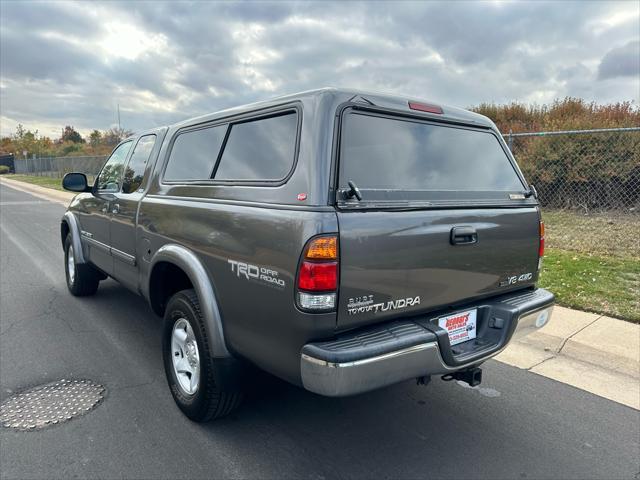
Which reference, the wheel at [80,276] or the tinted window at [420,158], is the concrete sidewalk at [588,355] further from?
the wheel at [80,276]

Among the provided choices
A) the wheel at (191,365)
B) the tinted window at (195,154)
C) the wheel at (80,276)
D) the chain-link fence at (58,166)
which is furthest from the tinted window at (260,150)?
the chain-link fence at (58,166)

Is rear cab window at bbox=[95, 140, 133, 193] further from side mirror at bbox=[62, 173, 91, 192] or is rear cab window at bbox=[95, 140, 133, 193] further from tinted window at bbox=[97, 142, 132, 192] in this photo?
side mirror at bbox=[62, 173, 91, 192]

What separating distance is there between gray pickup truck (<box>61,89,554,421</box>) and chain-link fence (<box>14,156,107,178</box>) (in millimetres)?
19042

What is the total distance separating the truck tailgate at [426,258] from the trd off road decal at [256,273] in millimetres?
327

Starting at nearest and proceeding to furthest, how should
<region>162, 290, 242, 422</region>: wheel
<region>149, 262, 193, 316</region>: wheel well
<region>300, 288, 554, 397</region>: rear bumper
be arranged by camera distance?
<region>300, 288, 554, 397</region>: rear bumper
<region>162, 290, 242, 422</region>: wheel
<region>149, 262, 193, 316</region>: wheel well

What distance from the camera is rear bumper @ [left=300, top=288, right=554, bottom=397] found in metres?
2.13

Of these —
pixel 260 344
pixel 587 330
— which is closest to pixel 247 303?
pixel 260 344

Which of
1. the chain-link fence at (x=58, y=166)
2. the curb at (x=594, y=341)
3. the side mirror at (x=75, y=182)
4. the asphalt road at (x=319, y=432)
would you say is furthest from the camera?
the chain-link fence at (x=58, y=166)

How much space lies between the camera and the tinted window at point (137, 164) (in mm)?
3967

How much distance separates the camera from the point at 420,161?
2807 mm

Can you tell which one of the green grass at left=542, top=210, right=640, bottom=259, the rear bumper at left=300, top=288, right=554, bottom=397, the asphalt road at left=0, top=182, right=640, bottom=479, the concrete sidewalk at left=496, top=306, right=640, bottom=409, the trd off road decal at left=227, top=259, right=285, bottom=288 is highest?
the trd off road decal at left=227, top=259, right=285, bottom=288

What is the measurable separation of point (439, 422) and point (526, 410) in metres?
0.67

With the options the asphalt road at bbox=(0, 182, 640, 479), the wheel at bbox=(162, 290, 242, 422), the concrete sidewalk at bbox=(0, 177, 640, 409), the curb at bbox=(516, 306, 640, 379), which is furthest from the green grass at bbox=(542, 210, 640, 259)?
the wheel at bbox=(162, 290, 242, 422)

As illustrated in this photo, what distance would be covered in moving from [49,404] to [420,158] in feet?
9.74
